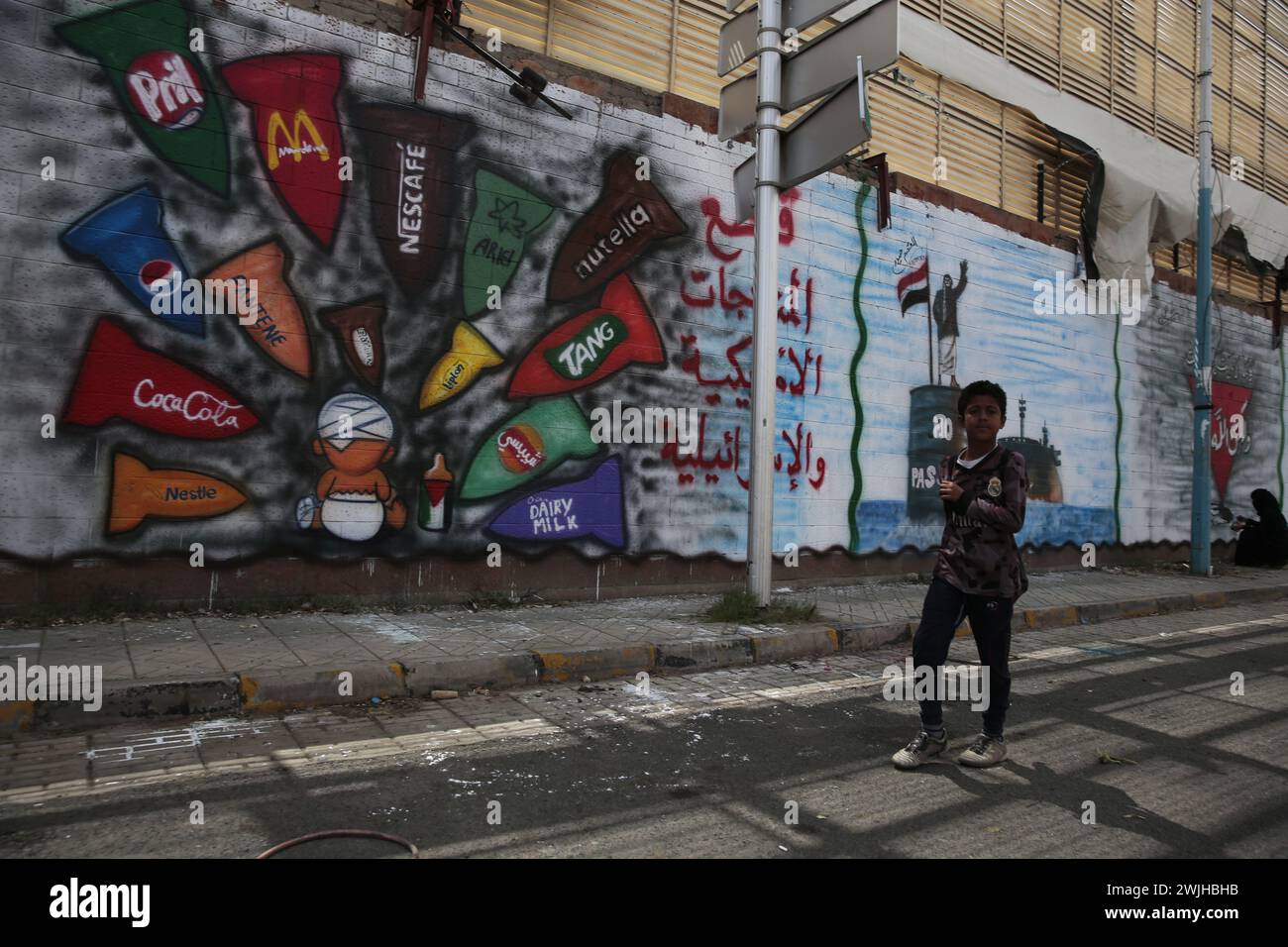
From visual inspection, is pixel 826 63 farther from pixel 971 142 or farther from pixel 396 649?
pixel 396 649

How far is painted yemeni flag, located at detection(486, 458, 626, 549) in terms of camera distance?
7219mm

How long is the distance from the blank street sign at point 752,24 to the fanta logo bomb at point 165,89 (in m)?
4.30

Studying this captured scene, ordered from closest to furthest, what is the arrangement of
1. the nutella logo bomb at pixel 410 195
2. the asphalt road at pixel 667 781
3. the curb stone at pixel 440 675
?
the asphalt road at pixel 667 781, the curb stone at pixel 440 675, the nutella logo bomb at pixel 410 195

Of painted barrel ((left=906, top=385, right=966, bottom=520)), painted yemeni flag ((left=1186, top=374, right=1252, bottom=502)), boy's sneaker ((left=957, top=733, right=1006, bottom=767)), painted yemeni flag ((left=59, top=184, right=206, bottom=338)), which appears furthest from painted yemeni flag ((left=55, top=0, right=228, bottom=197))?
painted yemeni flag ((left=1186, top=374, right=1252, bottom=502))

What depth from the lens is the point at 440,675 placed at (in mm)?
4867

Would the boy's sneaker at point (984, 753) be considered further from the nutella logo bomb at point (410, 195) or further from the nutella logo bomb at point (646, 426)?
the nutella logo bomb at point (410, 195)

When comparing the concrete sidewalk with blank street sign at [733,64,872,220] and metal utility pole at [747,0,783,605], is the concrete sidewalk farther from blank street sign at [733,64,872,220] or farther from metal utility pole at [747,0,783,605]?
blank street sign at [733,64,872,220]

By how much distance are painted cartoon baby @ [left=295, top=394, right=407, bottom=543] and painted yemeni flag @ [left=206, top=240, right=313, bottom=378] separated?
455mm

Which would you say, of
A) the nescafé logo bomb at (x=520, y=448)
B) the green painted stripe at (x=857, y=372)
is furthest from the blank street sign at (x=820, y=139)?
the green painted stripe at (x=857, y=372)

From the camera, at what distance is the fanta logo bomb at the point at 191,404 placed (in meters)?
5.76

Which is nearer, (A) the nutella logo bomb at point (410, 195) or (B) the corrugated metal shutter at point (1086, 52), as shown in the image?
(A) the nutella logo bomb at point (410, 195)

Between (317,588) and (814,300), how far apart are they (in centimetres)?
599

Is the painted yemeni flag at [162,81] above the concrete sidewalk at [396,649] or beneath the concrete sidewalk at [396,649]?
above
